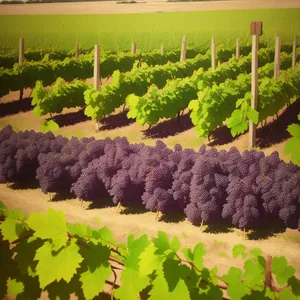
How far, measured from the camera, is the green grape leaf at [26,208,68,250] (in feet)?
2.72

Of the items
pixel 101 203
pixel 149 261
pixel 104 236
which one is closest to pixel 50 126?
pixel 104 236

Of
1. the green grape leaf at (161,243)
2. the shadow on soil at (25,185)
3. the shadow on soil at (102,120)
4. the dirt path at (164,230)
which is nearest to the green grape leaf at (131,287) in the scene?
the green grape leaf at (161,243)

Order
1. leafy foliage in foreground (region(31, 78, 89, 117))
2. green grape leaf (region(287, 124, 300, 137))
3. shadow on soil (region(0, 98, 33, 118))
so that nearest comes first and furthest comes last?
green grape leaf (region(287, 124, 300, 137)) → shadow on soil (region(0, 98, 33, 118)) → leafy foliage in foreground (region(31, 78, 89, 117))

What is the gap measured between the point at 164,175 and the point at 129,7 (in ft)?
4.94

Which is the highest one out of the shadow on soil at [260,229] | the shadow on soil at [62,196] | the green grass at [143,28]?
the green grass at [143,28]

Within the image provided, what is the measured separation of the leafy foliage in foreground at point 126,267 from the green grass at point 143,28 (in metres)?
1.63

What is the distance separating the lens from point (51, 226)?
→ 0.84m

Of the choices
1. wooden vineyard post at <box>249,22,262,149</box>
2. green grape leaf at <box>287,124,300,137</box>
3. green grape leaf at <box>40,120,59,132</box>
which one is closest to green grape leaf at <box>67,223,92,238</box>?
green grape leaf at <box>287,124,300,137</box>

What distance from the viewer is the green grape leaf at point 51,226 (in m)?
0.83

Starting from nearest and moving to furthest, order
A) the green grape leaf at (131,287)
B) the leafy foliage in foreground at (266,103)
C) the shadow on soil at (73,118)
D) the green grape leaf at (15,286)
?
the green grape leaf at (131,287), the green grape leaf at (15,286), the leafy foliage in foreground at (266,103), the shadow on soil at (73,118)

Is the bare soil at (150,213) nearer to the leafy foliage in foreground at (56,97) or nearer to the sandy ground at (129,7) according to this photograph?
the leafy foliage in foreground at (56,97)

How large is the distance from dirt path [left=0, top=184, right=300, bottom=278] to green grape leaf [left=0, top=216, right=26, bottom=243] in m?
1.80

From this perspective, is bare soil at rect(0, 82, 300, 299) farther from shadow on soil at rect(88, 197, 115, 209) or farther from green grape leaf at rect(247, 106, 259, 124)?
green grape leaf at rect(247, 106, 259, 124)

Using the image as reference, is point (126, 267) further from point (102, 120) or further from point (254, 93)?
point (102, 120)
